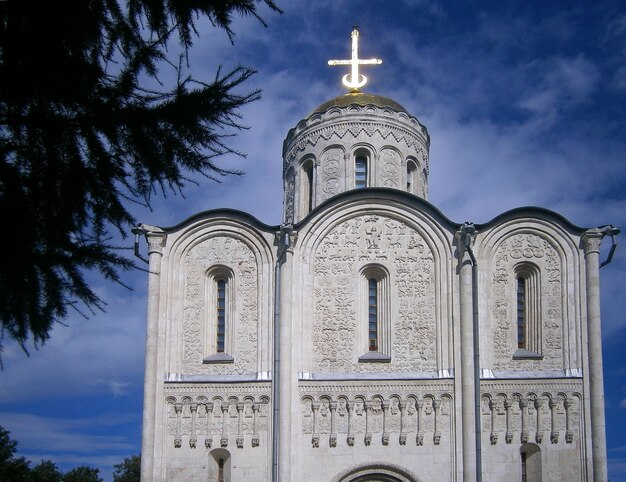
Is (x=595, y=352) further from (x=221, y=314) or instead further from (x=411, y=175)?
(x=221, y=314)

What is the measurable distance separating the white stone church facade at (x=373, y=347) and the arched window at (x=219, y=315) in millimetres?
30

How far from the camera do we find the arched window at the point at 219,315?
16625mm

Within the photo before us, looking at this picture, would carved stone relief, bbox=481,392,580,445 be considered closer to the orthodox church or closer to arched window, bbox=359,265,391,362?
the orthodox church

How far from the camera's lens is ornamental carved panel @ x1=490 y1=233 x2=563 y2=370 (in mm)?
16406

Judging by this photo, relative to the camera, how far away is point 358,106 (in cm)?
2020

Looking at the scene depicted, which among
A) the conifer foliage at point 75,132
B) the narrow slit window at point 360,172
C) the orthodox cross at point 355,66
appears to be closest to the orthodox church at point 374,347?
the narrow slit window at point 360,172

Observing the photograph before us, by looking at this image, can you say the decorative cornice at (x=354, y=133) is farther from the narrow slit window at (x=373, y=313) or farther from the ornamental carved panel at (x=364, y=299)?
A: the narrow slit window at (x=373, y=313)

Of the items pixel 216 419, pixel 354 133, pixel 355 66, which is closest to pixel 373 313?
pixel 216 419

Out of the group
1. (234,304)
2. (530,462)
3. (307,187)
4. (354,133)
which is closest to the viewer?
(530,462)

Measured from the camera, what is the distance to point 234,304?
1686cm

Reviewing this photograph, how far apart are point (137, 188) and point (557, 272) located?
1425cm

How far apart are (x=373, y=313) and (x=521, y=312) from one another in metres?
3.10

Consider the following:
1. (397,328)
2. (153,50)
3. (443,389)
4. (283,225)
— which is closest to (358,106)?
(283,225)

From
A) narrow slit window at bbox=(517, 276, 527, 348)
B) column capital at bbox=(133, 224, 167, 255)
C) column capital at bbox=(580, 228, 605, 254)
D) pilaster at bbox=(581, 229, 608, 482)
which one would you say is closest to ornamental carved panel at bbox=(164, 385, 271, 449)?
column capital at bbox=(133, 224, 167, 255)
